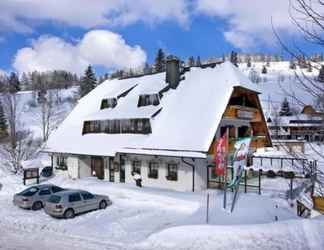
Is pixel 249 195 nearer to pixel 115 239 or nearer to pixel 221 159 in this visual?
pixel 221 159

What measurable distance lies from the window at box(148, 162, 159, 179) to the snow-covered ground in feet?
7.02

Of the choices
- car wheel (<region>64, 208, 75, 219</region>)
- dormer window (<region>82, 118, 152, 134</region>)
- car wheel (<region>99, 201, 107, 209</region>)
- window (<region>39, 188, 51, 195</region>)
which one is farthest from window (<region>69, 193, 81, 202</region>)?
dormer window (<region>82, 118, 152, 134</region>)

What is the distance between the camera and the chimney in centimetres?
3369

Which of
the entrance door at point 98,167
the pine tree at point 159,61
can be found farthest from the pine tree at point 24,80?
the entrance door at point 98,167

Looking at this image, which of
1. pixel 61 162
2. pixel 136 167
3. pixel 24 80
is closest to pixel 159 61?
pixel 61 162

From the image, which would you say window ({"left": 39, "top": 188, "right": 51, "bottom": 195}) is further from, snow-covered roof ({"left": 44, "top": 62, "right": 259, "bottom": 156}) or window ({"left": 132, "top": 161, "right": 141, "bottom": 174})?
window ({"left": 132, "top": 161, "right": 141, "bottom": 174})

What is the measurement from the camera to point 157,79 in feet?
119

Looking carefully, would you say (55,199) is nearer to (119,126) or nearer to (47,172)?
(119,126)

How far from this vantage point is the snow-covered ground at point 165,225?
1580 cm

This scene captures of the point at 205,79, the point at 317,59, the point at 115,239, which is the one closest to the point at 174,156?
the point at 205,79

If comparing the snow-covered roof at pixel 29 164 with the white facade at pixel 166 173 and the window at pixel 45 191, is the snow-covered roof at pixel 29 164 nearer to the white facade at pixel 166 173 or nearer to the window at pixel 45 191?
the white facade at pixel 166 173

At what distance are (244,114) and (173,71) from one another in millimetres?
7521

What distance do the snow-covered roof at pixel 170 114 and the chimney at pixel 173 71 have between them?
49cm

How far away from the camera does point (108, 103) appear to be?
125 feet
